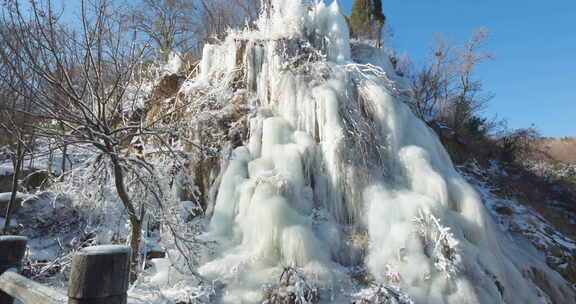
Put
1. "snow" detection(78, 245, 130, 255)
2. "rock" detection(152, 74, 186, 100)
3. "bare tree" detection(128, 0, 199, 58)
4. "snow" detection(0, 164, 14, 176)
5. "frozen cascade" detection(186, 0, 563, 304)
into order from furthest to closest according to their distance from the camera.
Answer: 1. "bare tree" detection(128, 0, 199, 58)
2. "snow" detection(0, 164, 14, 176)
3. "rock" detection(152, 74, 186, 100)
4. "frozen cascade" detection(186, 0, 563, 304)
5. "snow" detection(78, 245, 130, 255)

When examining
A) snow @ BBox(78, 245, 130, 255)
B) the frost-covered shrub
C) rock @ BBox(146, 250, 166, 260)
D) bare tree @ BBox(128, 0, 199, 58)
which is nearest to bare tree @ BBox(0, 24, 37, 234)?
snow @ BBox(78, 245, 130, 255)

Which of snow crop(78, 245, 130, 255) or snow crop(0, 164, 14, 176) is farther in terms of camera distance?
snow crop(0, 164, 14, 176)

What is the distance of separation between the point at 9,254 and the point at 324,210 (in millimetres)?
3620

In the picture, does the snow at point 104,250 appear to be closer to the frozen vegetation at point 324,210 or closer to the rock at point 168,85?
the frozen vegetation at point 324,210

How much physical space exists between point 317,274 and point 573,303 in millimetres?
4333

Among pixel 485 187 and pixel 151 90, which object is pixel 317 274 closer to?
pixel 151 90

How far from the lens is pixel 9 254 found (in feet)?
6.10

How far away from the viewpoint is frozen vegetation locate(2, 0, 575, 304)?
3.65m

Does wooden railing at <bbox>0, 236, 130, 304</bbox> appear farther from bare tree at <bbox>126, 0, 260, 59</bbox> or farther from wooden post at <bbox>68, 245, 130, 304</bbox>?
bare tree at <bbox>126, 0, 260, 59</bbox>

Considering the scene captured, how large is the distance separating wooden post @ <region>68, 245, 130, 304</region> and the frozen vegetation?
1.90m

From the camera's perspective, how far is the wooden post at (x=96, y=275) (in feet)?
3.91

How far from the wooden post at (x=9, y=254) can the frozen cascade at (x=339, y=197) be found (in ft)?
6.47

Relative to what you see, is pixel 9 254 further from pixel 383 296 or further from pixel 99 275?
pixel 383 296

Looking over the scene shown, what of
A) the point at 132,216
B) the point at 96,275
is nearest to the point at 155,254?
the point at 132,216
